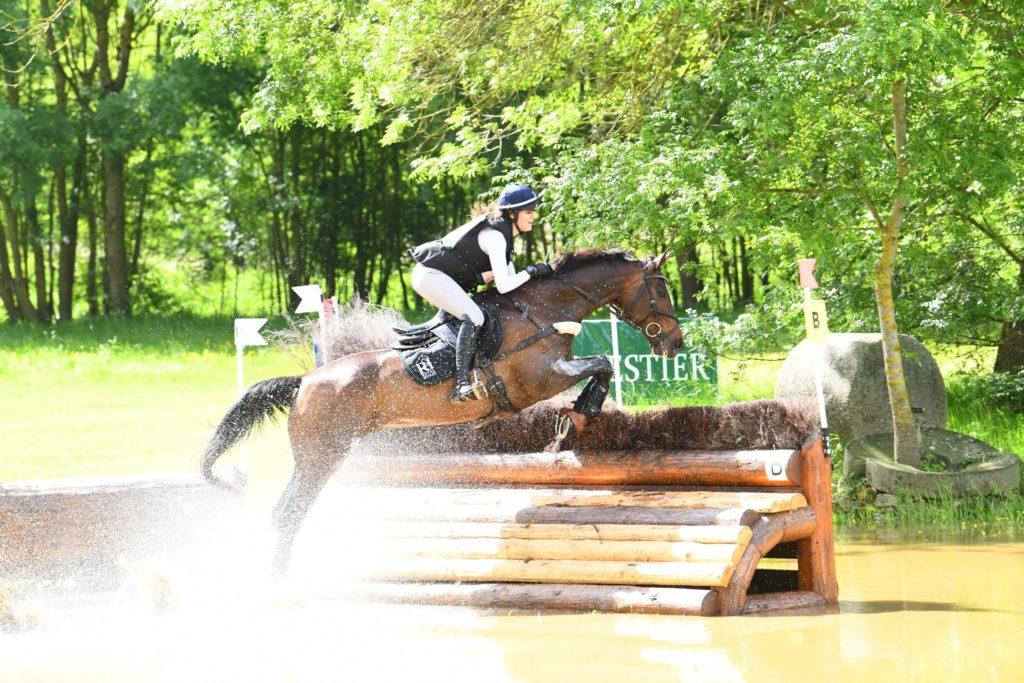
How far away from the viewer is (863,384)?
10578 millimetres

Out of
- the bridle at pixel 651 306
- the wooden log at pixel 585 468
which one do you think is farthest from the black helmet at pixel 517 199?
the wooden log at pixel 585 468

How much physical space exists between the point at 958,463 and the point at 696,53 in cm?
462

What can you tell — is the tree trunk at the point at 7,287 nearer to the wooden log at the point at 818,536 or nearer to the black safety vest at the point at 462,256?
the black safety vest at the point at 462,256

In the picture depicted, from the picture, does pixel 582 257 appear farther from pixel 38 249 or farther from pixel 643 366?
pixel 38 249

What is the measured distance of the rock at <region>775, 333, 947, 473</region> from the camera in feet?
34.7

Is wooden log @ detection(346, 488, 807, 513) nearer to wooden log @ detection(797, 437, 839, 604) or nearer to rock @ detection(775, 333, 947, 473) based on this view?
wooden log @ detection(797, 437, 839, 604)

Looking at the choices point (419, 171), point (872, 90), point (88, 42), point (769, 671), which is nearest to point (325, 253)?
point (88, 42)

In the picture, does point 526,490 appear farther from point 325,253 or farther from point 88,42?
point 88,42

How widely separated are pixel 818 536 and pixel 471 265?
2440mm

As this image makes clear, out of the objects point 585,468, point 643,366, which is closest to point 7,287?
point 643,366

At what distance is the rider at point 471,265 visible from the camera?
6789 mm

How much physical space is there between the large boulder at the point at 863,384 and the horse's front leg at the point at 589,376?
4166 mm

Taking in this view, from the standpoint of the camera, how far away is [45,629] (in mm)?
6605

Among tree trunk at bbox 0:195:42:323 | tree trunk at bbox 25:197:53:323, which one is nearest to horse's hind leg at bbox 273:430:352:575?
tree trunk at bbox 25:197:53:323
